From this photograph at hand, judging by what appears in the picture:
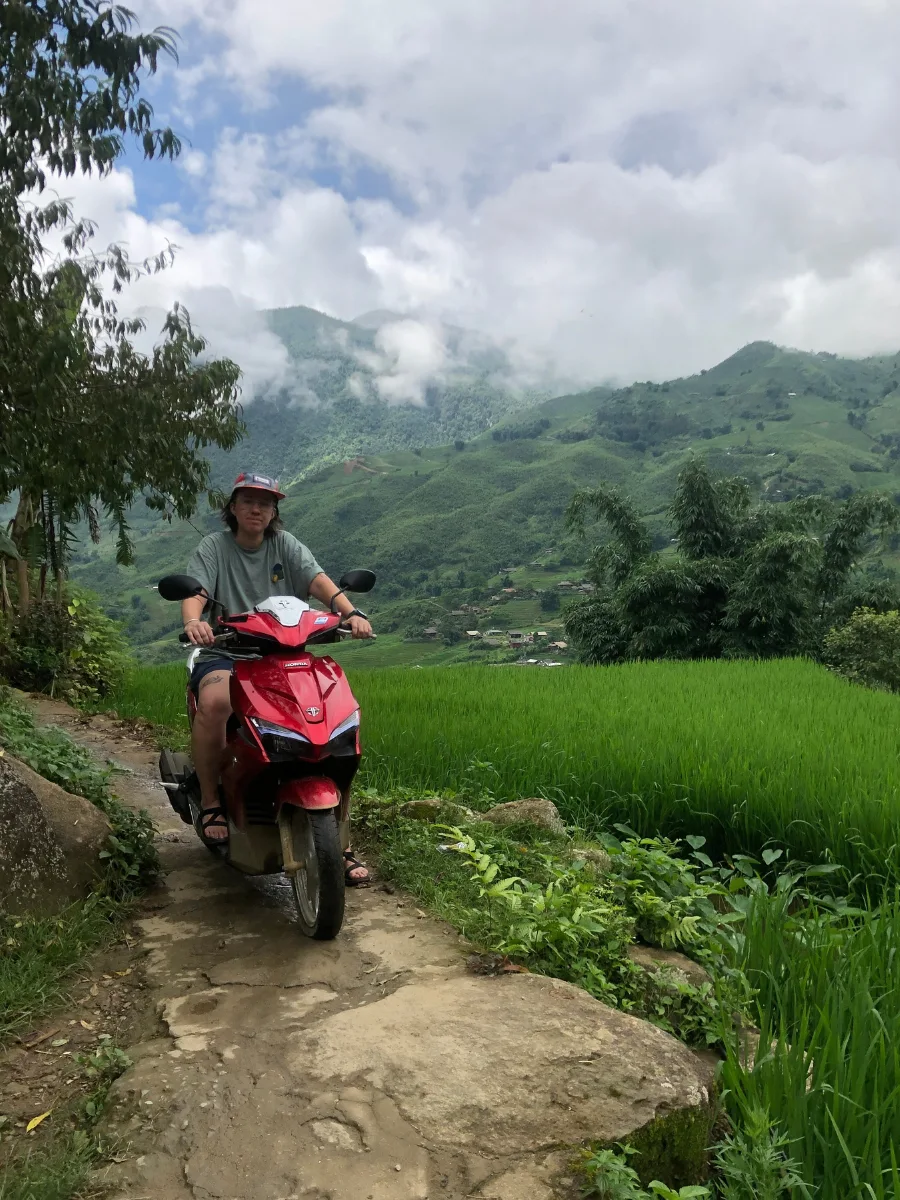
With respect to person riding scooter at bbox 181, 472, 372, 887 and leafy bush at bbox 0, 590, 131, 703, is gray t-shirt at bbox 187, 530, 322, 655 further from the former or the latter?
leafy bush at bbox 0, 590, 131, 703

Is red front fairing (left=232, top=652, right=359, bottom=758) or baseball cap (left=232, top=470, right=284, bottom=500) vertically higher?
baseball cap (left=232, top=470, right=284, bottom=500)

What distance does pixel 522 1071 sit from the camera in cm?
213

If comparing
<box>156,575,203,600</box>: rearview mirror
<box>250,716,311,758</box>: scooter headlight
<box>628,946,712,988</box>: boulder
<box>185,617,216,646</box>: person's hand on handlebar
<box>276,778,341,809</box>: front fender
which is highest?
<box>156,575,203,600</box>: rearview mirror

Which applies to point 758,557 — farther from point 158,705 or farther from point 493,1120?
point 493,1120

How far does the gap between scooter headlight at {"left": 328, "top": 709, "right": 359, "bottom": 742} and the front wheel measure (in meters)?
0.26

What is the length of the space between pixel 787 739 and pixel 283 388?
194 meters

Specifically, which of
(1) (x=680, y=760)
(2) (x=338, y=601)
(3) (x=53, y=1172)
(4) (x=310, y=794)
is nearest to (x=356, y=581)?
(2) (x=338, y=601)

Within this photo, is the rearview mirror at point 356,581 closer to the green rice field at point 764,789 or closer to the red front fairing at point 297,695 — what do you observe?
the red front fairing at point 297,695

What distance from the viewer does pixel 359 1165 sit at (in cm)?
183

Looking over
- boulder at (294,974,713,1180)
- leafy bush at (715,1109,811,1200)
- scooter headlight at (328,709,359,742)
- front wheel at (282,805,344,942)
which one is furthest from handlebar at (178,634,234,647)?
leafy bush at (715,1109,811,1200)

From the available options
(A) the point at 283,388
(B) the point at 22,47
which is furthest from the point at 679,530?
(A) the point at 283,388

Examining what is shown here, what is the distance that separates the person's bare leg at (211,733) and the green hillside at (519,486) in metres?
39.0

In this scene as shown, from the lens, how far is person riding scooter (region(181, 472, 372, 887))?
350 cm

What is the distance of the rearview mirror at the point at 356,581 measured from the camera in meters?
3.56
